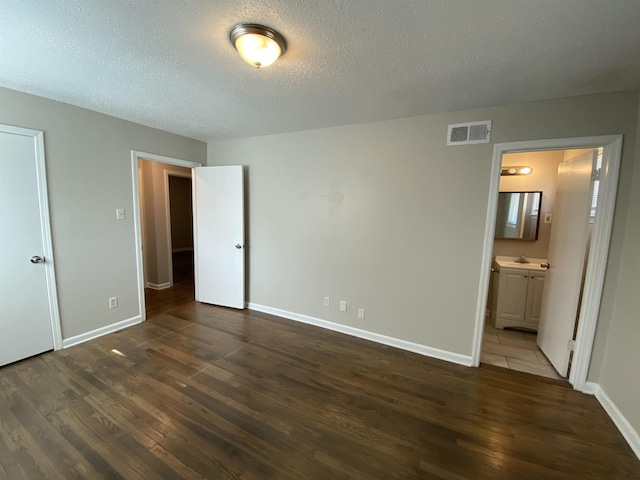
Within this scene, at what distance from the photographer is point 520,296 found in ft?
10.3

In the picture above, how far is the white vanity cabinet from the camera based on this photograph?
10.1 feet

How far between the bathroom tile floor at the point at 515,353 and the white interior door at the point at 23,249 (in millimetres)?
4314

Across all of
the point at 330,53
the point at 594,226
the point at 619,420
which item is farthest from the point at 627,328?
the point at 330,53

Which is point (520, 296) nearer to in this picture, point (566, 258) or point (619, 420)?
point (566, 258)

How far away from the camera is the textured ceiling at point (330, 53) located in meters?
1.20

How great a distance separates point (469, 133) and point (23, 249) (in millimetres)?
4134

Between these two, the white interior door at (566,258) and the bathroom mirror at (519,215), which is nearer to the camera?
the white interior door at (566,258)

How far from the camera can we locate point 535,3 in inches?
44.1

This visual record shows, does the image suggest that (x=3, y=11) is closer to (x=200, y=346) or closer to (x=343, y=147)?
(x=343, y=147)

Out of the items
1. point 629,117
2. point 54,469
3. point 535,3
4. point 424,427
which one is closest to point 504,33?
point 535,3

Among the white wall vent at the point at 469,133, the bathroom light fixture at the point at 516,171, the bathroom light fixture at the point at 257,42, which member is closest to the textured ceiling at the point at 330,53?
the bathroom light fixture at the point at 257,42

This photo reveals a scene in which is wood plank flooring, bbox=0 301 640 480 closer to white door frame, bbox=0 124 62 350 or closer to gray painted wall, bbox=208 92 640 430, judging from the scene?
white door frame, bbox=0 124 62 350

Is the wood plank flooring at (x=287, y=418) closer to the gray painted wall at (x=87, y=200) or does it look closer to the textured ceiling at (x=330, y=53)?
the gray painted wall at (x=87, y=200)

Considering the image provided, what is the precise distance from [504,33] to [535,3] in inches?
7.3
